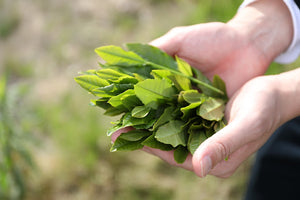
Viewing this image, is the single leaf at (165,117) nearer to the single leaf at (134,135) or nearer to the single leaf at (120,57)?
the single leaf at (134,135)

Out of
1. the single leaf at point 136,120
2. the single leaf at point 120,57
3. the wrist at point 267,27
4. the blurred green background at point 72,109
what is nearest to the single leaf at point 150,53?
the single leaf at point 120,57

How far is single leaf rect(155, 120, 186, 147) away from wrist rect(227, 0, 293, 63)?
0.52 metres

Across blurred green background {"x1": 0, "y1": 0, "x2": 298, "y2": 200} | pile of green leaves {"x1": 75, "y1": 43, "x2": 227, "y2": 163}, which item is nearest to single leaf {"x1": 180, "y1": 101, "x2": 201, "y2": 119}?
pile of green leaves {"x1": 75, "y1": 43, "x2": 227, "y2": 163}

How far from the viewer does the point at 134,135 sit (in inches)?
38.5

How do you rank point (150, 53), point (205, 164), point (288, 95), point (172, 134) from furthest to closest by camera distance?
1. point (150, 53)
2. point (288, 95)
3. point (172, 134)
4. point (205, 164)

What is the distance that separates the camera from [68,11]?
3029 millimetres

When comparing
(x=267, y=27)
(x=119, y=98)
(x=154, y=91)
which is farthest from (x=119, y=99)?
(x=267, y=27)

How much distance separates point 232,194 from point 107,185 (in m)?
0.76

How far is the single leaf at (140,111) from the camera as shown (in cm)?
95

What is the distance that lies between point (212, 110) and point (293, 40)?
1.75ft

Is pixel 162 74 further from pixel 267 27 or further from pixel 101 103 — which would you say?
pixel 267 27

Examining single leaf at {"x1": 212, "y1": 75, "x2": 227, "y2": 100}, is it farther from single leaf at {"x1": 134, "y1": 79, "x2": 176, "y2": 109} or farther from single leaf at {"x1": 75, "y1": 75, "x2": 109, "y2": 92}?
single leaf at {"x1": 75, "y1": 75, "x2": 109, "y2": 92}

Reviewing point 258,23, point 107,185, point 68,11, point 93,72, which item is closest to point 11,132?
point 107,185

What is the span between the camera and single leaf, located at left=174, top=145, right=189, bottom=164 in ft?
3.20
